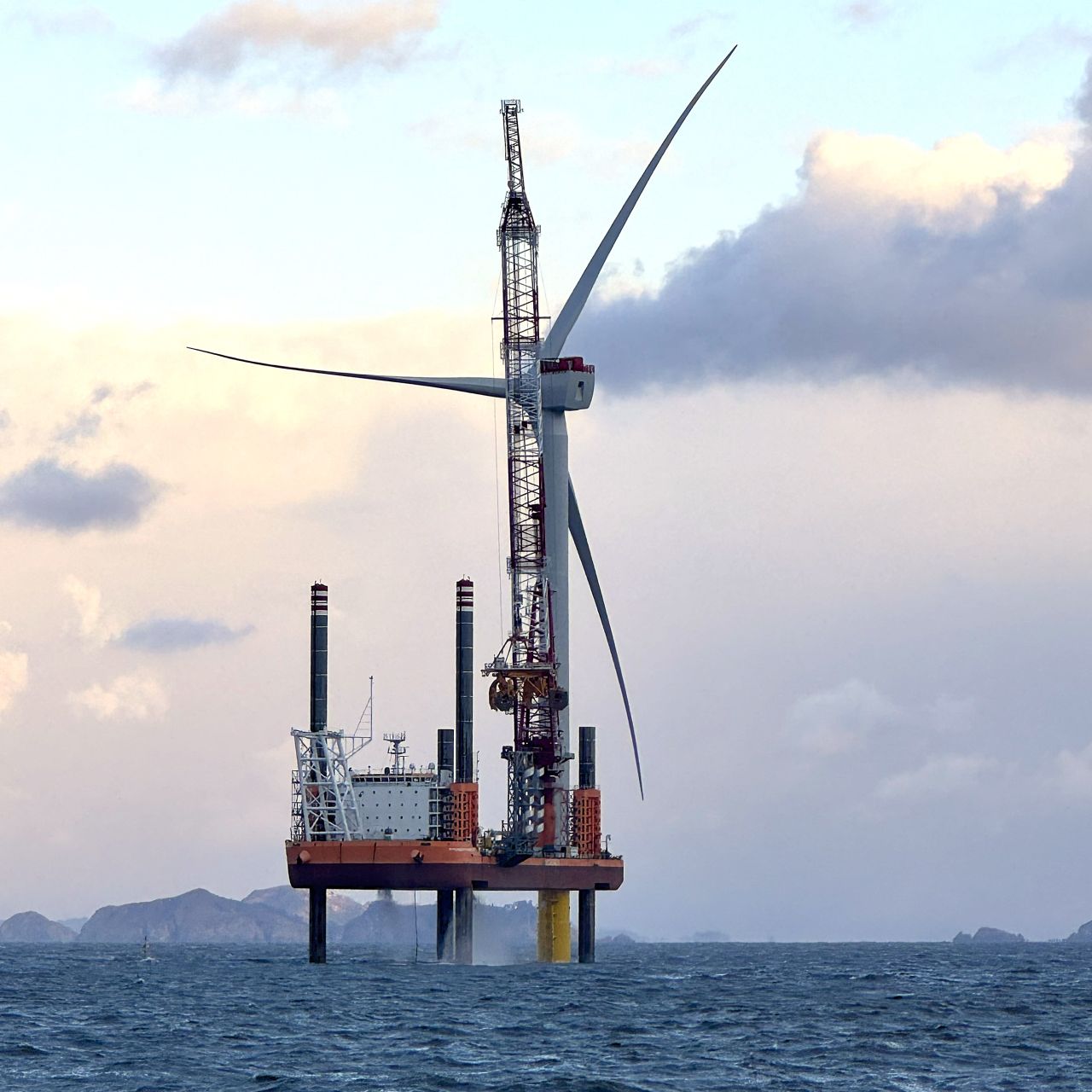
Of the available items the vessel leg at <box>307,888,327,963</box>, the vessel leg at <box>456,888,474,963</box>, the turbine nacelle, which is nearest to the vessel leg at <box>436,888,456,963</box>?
the vessel leg at <box>456,888,474,963</box>

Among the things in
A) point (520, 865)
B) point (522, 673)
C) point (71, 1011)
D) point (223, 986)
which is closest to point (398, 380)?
point (522, 673)

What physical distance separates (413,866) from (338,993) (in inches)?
1242

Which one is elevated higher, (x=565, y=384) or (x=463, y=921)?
(x=565, y=384)

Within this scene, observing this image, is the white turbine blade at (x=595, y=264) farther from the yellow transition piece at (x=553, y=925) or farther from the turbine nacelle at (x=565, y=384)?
the yellow transition piece at (x=553, y=925)

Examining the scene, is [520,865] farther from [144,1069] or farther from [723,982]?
[144,1069]

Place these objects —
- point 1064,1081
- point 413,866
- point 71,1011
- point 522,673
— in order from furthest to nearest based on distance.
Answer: point 522,673, point 413,866, point 71,1011, point 1064,1081

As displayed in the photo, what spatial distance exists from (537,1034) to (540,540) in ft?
270

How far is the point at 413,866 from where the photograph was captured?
542 feet

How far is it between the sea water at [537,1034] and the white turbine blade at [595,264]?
191ft

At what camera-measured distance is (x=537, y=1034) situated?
104 m

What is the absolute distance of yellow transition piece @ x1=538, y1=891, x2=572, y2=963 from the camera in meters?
184

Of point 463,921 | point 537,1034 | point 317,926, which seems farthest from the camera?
point 317,926

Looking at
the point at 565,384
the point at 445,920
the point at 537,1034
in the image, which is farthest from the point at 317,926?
the point at 537,1034

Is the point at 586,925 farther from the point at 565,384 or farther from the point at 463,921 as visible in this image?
the point at 565,384
